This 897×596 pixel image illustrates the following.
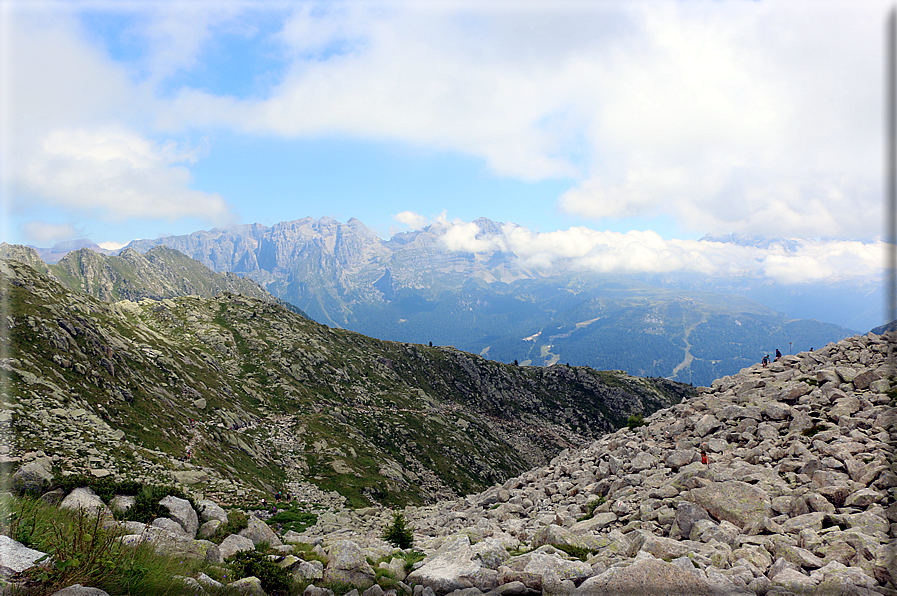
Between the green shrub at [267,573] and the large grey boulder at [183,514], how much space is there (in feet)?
16.4

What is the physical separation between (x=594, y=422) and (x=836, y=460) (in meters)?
153

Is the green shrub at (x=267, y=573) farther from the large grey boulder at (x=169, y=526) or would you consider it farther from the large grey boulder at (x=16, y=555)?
the large grey boulder at (x=16, y=555)

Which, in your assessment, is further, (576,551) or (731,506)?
(731,506)

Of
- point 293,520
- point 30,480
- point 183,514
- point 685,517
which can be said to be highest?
point 30,480

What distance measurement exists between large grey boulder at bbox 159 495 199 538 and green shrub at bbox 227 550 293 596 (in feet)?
16.4

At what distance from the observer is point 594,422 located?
156250 mm

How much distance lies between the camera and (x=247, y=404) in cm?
7050

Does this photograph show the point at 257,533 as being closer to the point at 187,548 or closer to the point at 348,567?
the point at 187,548

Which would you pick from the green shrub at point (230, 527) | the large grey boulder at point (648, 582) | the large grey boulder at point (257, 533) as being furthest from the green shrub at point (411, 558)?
the green shrub at point (230, 527)

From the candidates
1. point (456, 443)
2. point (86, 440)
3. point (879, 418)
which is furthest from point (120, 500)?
point (456, 443)

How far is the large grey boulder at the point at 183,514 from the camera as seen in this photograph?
615 inches

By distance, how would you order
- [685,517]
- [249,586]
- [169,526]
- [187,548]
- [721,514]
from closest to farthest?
[249,586]
[187,548]
[169,526]
[721,514]
[685,517]

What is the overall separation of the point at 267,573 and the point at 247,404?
67954 mm

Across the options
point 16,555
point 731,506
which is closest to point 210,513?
point 16,555
